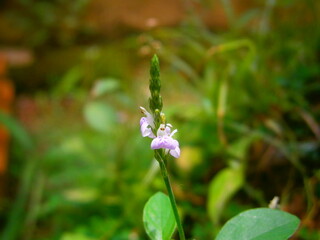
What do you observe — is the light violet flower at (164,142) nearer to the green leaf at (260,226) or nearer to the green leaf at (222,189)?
the green leaf at (260,226)

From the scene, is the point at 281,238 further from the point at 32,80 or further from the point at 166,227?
the point at 32,80

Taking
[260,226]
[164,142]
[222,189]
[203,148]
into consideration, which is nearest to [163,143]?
[164,142]

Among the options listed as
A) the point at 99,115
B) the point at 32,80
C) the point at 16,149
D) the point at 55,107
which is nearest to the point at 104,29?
the point at 32,80

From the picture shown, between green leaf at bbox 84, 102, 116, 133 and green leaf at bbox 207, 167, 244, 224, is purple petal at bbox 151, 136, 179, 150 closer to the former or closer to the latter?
green leaf at bbox 207, 167, 244, 224

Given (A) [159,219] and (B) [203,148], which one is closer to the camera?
(A) [159,219]

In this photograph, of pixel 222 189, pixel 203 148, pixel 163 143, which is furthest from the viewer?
pixel 203 148

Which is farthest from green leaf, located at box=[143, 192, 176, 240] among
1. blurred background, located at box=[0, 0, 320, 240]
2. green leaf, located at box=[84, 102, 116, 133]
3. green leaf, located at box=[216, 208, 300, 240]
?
green leaf, located at box=[84, 102, 116, 133]

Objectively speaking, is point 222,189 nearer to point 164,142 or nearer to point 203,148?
point 203,148
